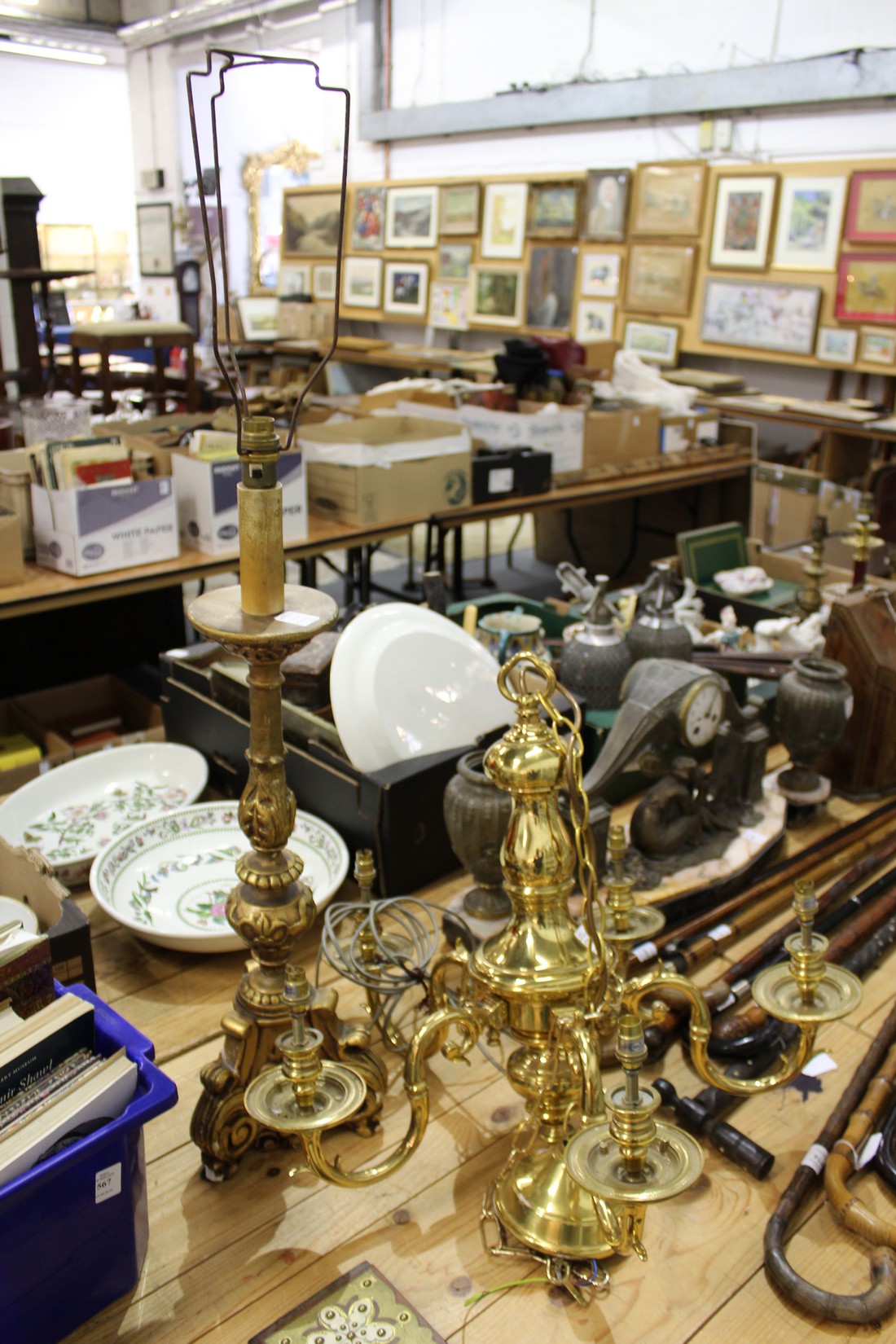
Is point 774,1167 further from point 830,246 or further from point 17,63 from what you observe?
point 17,63

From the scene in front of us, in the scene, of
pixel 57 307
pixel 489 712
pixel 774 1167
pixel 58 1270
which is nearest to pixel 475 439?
pixel 489 712

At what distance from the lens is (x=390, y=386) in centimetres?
420

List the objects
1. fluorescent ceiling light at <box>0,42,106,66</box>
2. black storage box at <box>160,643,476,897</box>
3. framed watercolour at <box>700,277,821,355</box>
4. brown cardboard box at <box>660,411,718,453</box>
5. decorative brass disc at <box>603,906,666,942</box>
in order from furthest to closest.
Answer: fluorescent ceiling light at <box>0,42,106,66</box>
framed watercolour at <box>700,277,821,355</box>
brown cardboard box at <box>660,411,718,453</box>
black storage box at <box>160,643,476,897</box>
decorative brass disc at <box>603,906,666,942</box>

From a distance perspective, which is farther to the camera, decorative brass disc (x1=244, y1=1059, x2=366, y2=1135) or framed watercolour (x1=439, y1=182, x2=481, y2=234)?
framed watercolour (x1=439, y1=182, x2=481, y2=234)

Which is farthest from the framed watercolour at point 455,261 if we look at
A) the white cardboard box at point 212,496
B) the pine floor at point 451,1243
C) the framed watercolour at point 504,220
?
the pine floor at point 451,1243

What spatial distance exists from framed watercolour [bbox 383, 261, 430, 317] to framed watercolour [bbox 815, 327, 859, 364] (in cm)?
323

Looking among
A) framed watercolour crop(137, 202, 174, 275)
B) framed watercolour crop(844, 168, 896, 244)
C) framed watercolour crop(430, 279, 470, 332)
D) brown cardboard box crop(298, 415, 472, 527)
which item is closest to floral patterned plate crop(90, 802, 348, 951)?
brown cardboard box crop(298, 415, 472, 527)

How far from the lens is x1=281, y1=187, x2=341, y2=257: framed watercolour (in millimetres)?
8391

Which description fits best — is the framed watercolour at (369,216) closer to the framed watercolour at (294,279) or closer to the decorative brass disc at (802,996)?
the framed watercolour at (294,279)

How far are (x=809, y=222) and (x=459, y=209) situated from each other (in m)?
2.75

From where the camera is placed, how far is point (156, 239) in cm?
1082

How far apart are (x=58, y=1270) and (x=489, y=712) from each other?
3.43 ft

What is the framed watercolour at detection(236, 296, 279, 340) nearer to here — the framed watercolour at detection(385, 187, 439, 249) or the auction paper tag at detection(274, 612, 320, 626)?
the framed watercolour at detection(385, 187, 439, 249)

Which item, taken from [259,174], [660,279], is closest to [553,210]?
[660,279]
